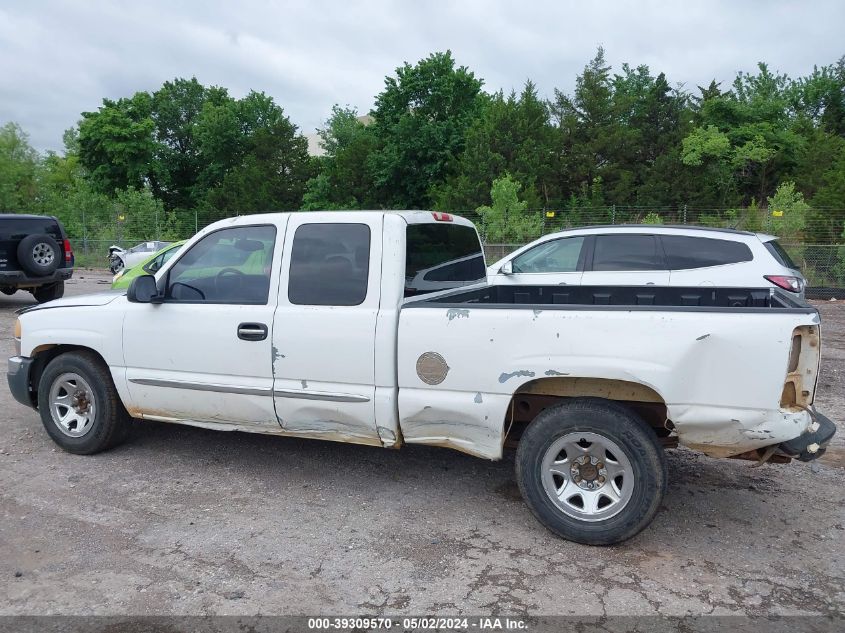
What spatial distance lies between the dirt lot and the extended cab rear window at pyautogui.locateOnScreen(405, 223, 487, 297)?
4.49 ft

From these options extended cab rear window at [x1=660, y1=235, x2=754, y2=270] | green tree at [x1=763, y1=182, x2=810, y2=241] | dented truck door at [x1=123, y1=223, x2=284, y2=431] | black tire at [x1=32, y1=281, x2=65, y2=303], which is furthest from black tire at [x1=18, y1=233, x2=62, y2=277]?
green tree at [x1=763, y1=182, x2=810, y2=241]

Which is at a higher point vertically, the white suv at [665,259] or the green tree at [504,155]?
the green tree at [504,155]

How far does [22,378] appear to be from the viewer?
5242 mm

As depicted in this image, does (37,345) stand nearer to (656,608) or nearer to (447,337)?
(447,337)

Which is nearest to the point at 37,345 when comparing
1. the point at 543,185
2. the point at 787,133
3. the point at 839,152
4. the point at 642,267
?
the point at 642,267

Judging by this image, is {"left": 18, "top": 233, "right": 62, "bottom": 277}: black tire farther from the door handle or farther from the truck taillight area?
the truck taillight area

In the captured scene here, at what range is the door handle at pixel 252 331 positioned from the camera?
4.34 m

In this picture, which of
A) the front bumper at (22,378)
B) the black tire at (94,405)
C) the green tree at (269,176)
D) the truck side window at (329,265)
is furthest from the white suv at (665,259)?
the green tree at (269,176)

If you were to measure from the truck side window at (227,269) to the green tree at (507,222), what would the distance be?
678 inches

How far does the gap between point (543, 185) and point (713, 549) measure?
1497 inches

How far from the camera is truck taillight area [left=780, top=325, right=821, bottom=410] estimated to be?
3.42 m

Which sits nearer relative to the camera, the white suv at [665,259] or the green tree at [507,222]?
the white suv at [665,259]

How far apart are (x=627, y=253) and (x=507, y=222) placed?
560 inches

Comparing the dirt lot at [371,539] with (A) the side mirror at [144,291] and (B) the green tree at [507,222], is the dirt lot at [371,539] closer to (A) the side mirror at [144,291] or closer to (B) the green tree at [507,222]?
(A) the side mirror at [144,291]
